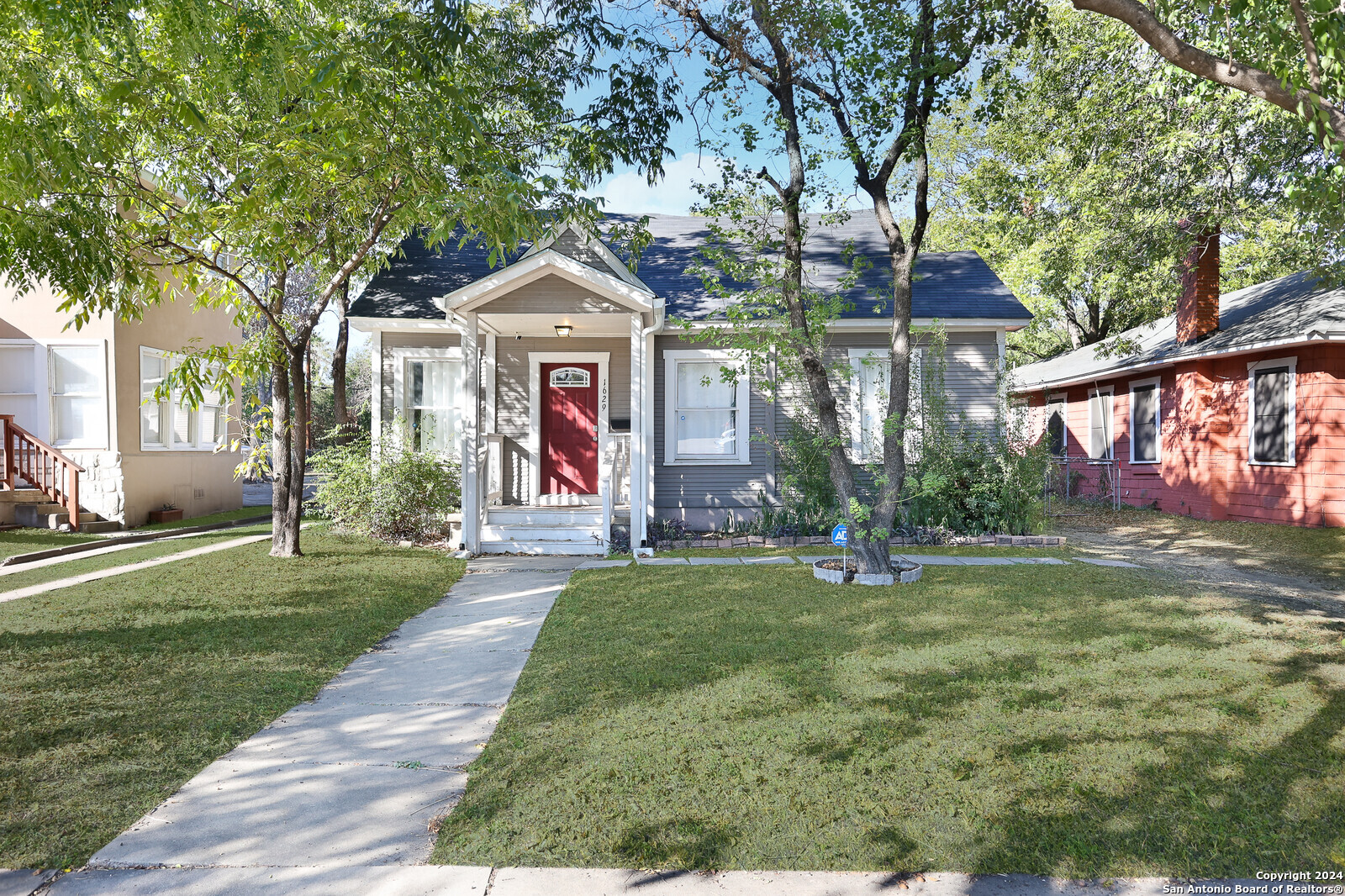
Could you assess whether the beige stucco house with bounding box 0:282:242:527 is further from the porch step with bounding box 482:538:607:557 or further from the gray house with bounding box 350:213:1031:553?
the porch step with bounding box 482:538:607:557

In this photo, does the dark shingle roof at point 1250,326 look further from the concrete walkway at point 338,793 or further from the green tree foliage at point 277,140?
the concrete walkway at point 338,793

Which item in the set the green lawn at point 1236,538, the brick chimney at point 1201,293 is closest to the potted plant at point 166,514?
the green lawn at point 1236,538

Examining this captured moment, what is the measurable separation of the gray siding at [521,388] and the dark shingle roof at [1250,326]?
32.3 feet

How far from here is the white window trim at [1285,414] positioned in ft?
38.7

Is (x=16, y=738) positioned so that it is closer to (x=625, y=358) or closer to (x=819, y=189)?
(x=819, y=189)

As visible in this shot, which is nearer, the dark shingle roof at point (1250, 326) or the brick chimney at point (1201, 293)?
the dark shingle roof at point (1250, 326)

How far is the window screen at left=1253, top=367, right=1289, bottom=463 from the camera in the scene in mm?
12023

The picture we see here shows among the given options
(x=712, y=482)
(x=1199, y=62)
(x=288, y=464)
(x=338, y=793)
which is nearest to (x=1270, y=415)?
(x=712, y=482)

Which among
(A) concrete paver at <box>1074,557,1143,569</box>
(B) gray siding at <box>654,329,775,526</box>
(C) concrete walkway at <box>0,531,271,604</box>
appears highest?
(B) gray siding at <box>654,329,775,526</box>

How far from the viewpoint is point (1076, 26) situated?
1355 cm

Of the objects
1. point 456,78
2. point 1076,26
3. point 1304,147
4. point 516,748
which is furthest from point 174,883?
point 1076,26

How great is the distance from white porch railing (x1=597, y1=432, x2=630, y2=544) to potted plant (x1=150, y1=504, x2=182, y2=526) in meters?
7.65

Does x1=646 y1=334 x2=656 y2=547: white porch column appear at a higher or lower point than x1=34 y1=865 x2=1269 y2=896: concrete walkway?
higher

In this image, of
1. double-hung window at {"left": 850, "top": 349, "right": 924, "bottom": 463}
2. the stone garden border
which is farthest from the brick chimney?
the stone garden border
